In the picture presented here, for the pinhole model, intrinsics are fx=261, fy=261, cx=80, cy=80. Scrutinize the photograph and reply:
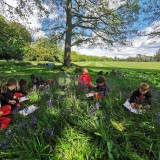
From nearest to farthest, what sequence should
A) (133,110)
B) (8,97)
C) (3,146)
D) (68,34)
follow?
(3,146), (133,110), (8,97), (68,34)

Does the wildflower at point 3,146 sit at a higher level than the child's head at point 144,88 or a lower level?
lower

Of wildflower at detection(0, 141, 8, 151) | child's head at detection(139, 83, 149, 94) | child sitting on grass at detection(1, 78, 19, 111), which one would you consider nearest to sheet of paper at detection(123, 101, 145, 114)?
child's head at detection(139, 83, 149, 94)

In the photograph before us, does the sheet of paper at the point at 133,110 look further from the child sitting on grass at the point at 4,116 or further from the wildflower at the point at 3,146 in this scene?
the child sitting on grass at the point at 4,116

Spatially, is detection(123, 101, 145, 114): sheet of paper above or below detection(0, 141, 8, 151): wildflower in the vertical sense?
above

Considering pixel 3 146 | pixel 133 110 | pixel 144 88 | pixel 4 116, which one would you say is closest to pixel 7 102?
pixel 4 116

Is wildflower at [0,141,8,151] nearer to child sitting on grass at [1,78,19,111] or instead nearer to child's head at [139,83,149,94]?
child sitting on grass at [1,78,19,111]

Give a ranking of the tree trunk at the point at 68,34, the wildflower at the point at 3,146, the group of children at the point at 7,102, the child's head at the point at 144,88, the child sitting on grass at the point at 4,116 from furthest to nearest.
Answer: the tree trunk at the point at 68,34
the child's head at the point at 144,88
the group of children at the point at 7,102
the child sitting on grass at the point at 4,116
the wildflower at the point at 3,146

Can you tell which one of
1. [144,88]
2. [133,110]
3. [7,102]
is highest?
[144,88]

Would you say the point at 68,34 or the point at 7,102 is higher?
the point at 68,34

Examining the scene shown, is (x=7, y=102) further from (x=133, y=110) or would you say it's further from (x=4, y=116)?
(x=133, y=110)

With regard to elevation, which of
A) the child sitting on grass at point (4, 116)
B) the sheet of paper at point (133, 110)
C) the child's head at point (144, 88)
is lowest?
the child sitting on grass at point (4, 116)

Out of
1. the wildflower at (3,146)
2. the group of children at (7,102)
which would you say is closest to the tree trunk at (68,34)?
the group of children at (7,102)

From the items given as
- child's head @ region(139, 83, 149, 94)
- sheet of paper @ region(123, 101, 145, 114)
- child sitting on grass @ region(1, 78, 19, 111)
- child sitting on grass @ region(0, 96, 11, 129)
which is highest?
child's head @ region(139, 83, 149, 94)

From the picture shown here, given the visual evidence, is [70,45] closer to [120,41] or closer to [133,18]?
[120,41]
